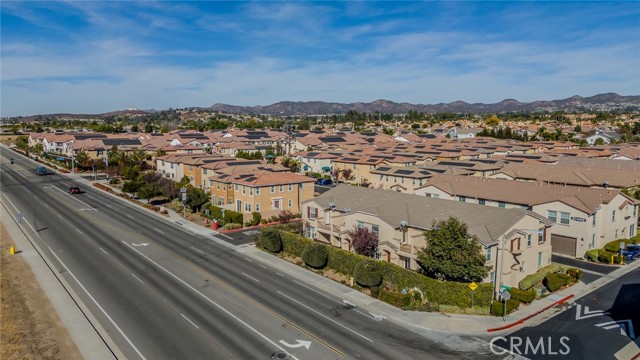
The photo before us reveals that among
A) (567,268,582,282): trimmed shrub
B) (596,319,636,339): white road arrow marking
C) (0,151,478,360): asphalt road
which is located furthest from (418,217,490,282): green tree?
(567,268,582,282): trimmed shrub

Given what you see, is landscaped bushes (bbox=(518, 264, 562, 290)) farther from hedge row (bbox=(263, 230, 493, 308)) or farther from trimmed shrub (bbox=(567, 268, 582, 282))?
hedge row (bbox=(263, 230, 493, 308))

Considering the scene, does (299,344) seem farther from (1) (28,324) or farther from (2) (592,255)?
(2) (592,255)

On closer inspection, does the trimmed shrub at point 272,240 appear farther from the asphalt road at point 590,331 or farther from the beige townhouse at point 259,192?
the asphalt road at point 590,331

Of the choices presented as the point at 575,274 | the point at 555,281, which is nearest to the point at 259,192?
the point at 555,281

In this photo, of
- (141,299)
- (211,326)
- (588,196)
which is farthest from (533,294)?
(141,299)

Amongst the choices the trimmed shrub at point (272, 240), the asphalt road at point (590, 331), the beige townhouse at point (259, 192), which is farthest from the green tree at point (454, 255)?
the beige townhouse at point (259, 192)
